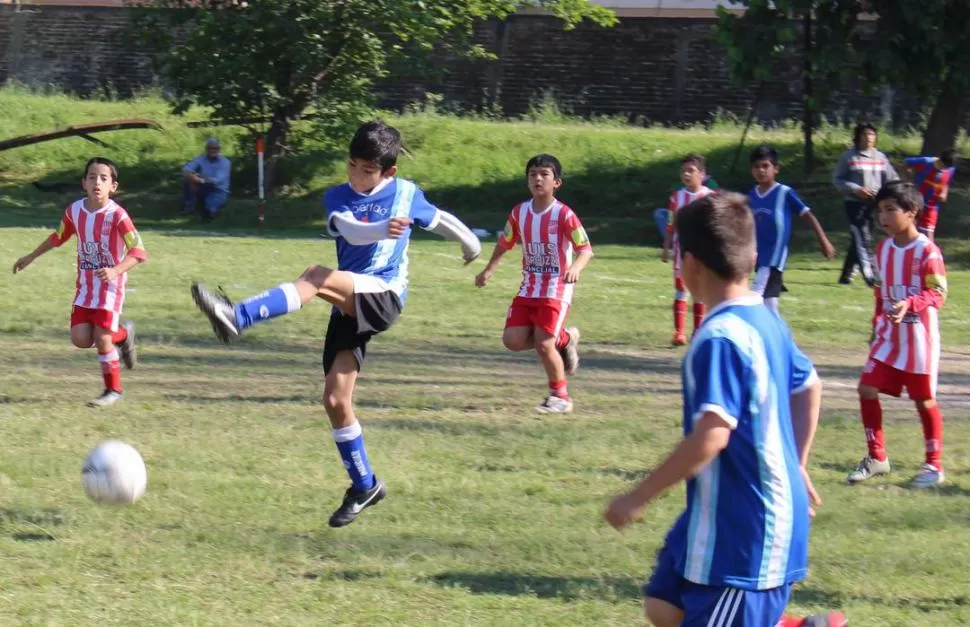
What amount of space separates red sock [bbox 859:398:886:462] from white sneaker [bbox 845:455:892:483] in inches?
1.0

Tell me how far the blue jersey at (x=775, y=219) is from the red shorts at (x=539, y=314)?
2.48 meters

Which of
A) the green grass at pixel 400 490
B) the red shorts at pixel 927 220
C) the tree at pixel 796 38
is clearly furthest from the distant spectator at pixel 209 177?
the red shorts at pixel 927 220

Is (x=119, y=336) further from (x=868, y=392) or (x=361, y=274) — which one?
(x=868, y=392)

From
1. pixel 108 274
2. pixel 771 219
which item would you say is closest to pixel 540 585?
pixel 108 274

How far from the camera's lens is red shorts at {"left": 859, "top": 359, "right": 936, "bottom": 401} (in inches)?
267

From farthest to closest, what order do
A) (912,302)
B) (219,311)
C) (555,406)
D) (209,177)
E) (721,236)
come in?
(209,177) → (555,406) → (912,302) → (219,311) → (721,236)

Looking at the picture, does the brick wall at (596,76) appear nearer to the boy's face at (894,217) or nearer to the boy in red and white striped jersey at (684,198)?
the boy in red and white striped jersey at (684,198)

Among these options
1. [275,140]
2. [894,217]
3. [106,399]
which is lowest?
[275,140]

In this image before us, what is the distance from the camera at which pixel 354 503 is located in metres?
5.84

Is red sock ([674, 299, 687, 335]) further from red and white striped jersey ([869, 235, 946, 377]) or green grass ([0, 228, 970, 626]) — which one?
red and white striped jersey ([869, 235, 946, 377])

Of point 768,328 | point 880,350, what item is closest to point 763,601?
point 768,328

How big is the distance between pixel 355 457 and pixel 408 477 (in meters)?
0.78

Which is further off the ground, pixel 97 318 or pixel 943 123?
pixel 943 123

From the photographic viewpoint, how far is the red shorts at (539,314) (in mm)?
8484
